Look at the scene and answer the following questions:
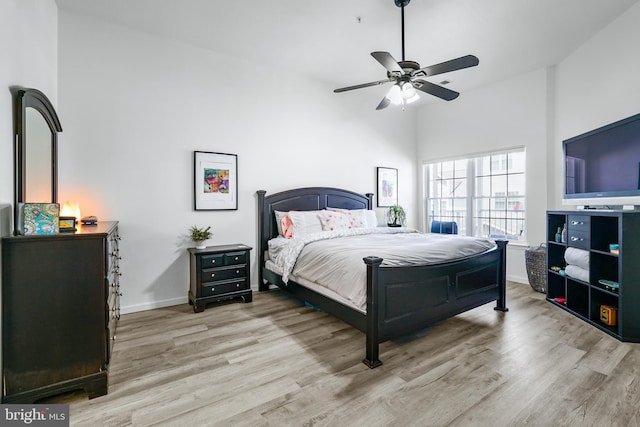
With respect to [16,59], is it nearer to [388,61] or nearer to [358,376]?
[388,61]

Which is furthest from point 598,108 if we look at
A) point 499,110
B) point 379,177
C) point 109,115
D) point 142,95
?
point 109,115

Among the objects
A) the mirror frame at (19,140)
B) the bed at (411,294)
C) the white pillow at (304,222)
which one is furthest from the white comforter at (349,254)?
the mirror frame at (19,140)

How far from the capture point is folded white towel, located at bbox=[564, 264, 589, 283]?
3165mm

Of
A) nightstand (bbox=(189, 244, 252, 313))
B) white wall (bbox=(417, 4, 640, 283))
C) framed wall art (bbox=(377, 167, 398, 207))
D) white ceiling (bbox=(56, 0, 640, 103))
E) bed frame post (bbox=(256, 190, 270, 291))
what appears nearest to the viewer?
white ceiling (bbox=(56, 0, 640, 103))

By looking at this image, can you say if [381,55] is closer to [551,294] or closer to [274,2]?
[274,2]

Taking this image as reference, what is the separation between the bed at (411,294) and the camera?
2.30 m

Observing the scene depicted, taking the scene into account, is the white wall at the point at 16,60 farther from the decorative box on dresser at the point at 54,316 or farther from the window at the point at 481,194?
the window at the point at 481,194

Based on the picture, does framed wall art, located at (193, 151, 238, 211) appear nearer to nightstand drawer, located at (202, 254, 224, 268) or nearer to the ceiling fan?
nightstand drawer, located at (202, 254, 224, 268)

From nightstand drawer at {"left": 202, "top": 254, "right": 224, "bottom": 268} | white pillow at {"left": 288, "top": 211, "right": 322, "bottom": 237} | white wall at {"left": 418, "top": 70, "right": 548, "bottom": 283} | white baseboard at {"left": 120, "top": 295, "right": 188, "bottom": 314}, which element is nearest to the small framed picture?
nightstand drawer at {"left": 202, "top": 254, "right": 224, "bottom": 268}

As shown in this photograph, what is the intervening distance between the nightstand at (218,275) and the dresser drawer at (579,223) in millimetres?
3648

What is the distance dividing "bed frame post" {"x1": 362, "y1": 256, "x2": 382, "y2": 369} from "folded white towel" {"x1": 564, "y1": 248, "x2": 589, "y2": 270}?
8.06 feet

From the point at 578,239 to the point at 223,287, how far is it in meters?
3.93

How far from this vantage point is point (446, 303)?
2785 millimetres

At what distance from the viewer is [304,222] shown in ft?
13.9
